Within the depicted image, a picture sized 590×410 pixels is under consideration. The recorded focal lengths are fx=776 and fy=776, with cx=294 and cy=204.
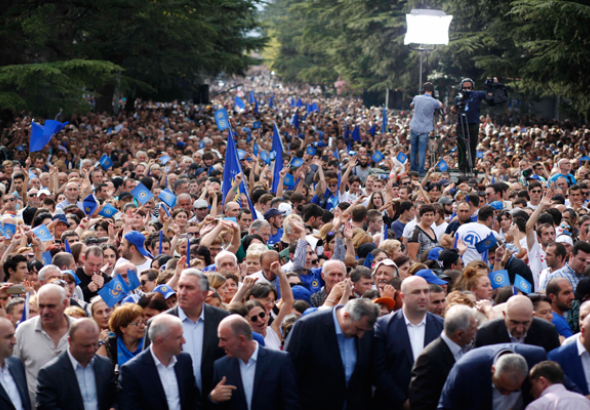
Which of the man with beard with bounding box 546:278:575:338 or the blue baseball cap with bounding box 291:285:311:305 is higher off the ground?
the man with beard with bounding box 546:278:575:338

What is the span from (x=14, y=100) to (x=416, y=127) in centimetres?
1032

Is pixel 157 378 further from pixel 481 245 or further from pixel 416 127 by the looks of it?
pixel 416 127

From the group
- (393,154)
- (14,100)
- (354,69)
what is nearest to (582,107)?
(393,154)

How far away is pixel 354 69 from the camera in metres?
54.6

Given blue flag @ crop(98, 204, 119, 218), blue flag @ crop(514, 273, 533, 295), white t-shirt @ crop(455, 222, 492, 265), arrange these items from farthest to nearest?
blue flag @ crop(98, 204, 119, 218)
white t-shirt @ crop(455, 222, 492, 265)
blue flag @ crop(514, 273, 533, 295)

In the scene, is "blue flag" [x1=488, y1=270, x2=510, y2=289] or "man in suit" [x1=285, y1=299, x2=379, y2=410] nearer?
"man in suit" [x1=285, y1=299, x2=379, y2=410]

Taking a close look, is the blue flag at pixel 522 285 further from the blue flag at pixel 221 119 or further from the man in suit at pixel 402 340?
the blue flag at pixel 221 119

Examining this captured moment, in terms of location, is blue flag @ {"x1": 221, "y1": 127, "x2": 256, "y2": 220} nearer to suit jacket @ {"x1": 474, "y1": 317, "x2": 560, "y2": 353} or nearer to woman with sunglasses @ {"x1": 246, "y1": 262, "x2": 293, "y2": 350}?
woman with sunglasses @ {"x1": 246, "y1": 262, "x2": 293, "y2": 350}

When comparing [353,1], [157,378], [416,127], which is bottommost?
[157,378]

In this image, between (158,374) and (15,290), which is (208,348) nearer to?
(158,374)

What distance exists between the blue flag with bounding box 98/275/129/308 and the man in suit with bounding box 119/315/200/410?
5.04 ft

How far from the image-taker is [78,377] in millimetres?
5160

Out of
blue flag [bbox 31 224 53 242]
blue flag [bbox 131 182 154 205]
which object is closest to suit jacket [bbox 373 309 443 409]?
blue flag [bbox 31 224 53 242]

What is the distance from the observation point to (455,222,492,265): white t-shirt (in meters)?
8.92
